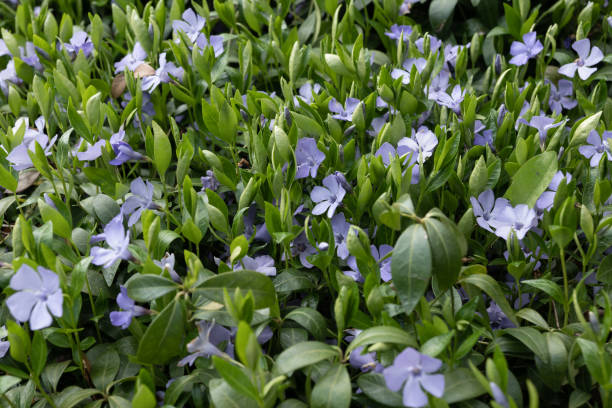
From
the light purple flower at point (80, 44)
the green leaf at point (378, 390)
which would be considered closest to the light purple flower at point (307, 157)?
the green leaf at point (378, 390)

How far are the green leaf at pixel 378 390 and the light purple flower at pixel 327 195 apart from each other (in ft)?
1.39

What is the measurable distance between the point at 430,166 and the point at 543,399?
0.63 meters

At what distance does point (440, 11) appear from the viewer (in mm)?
2301

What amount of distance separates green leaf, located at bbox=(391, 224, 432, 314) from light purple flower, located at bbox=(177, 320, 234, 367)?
0.39m

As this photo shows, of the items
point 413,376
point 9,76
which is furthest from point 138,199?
point 9,76

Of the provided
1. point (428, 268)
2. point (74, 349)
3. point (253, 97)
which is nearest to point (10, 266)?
point (74, 349)

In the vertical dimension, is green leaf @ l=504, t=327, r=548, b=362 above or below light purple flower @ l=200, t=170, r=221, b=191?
below

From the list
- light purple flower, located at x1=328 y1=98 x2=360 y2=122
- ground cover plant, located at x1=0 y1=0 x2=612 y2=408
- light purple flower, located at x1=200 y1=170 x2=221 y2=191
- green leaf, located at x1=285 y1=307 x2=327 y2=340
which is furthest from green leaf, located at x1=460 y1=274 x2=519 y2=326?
light purple flower, located at x1=200 y1=170 x2=221 y2=191

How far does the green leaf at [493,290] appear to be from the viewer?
1.33m

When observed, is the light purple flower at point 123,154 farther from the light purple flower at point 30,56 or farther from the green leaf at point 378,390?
the green leaf at point 378,390

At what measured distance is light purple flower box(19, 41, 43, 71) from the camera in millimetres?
2242

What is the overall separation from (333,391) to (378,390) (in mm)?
101

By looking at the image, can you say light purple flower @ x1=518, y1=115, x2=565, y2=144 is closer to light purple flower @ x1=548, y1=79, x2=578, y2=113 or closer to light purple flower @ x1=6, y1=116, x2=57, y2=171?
light purple flower @ x1=548, y1=79, x2=578, y2=113

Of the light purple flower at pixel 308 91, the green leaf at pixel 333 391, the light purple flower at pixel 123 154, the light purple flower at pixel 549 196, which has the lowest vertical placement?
the green leaf at pixel 333 391
